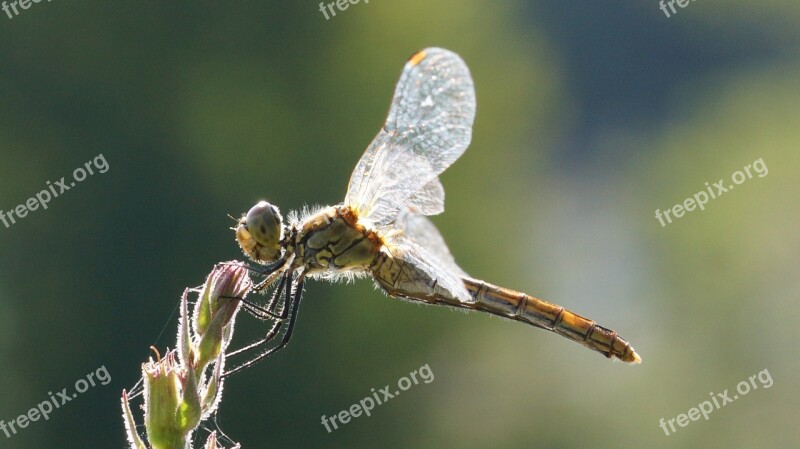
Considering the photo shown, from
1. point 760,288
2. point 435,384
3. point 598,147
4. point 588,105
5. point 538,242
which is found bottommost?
point 760,288

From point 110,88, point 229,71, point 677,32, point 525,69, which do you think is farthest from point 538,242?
point 677,32

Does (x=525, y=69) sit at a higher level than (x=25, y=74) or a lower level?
lower

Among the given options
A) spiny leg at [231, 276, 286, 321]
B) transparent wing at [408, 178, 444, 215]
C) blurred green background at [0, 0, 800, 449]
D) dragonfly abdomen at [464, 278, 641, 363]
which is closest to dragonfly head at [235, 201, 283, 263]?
spiny leg at [231, 276, 286, 321]

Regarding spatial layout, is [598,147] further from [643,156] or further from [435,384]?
[435,384]

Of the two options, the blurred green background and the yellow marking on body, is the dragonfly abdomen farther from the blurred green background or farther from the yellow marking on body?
the blurred green background

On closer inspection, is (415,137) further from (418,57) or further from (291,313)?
(291,313)

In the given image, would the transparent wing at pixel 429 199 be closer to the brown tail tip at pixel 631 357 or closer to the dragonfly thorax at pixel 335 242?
the dragonfly thorax at pixel 335 242

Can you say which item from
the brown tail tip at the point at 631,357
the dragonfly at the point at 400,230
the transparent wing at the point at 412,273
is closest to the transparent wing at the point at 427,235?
the dragonfly at the point at 400,230

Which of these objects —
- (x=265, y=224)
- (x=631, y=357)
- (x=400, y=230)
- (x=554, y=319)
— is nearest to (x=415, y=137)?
(x=400, y=230)
